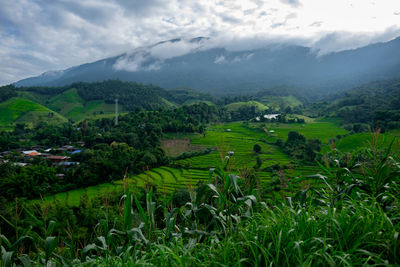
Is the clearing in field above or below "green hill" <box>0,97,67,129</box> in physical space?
below

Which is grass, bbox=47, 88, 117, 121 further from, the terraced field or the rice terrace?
the terraced field

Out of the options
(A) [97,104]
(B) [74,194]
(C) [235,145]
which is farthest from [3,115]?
(C) [235,145]

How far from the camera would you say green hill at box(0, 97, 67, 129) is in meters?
82.1

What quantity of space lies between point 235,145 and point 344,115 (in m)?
48.9

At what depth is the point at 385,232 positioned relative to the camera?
193cm

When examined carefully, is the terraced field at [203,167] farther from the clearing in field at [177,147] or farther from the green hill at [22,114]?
the green hill at [22,114]

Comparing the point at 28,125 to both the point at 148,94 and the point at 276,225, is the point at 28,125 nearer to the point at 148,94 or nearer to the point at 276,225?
the point at 148,94

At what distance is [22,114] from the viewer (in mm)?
87312

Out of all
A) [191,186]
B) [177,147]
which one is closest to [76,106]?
[177,147]

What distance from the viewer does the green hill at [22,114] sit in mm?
82125

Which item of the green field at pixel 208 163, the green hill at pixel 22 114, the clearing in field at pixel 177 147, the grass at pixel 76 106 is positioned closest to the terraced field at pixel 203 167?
the green field at pixel 208 163

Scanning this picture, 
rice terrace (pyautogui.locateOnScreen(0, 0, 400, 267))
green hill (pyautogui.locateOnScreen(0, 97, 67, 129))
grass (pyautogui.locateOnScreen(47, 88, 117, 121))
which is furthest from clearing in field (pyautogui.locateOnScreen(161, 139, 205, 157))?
green hill (pyautogui.locateOnScreen(0, 97, 67, 129))

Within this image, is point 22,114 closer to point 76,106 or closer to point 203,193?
point 76,106

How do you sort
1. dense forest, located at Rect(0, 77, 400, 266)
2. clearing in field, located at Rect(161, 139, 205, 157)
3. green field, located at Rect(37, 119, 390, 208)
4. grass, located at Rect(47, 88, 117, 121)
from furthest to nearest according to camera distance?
grass, located at Rect(47, 88, 117, 121) < clearing in field, located at Rect(161, 139, 205, 157) < green field, located at Rect(37, 119, 390, 208) < dense forest, located at Rect(0, 77, 400, 266)
